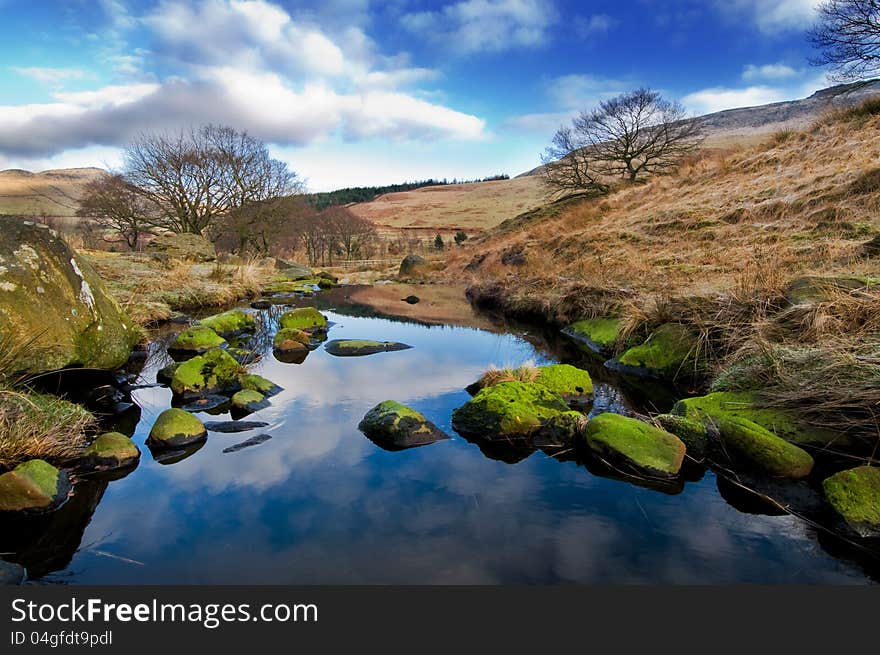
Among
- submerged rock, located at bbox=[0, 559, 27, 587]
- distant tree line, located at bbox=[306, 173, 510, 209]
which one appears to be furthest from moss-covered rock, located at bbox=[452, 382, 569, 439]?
distant tree line, located at bbox=[306, 173, 510, 209]

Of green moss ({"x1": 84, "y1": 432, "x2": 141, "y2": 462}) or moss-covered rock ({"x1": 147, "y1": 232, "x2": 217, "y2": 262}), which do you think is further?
moss-covered rock ({"x1": 147, "y1": 232, "x2": 217, "y2": 262})

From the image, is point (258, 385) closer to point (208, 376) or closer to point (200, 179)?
point (208, 376)

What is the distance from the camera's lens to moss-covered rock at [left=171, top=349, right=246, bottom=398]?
706 cm

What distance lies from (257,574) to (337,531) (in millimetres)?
693

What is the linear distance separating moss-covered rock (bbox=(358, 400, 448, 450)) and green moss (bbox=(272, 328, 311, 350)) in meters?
5.01

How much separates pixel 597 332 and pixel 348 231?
111 ft

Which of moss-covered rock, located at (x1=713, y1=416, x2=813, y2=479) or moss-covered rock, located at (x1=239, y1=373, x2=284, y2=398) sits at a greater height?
moss-covered rock, located at (x1=713, y1=416, x2=813, y2=479)

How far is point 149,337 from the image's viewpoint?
11.1m

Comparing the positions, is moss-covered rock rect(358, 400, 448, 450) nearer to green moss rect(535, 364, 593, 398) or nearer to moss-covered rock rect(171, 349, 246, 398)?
green moss rect(535, 364, 593, 398)

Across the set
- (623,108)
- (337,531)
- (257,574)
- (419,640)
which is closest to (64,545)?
(257,574)

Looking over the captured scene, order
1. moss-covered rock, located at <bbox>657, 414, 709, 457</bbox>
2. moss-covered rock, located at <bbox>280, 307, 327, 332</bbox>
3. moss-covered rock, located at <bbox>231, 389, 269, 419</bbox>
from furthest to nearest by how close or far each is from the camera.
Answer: moss-covered rock, located at <bbox>280, 307, 327, 332</bbox>, moss-covered rock, located at <bbox>231, 389, 269, 419</bbox>, moss-covered rock, located at <bbox>657, 414, 709, 457</bbox>

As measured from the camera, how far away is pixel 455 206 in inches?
3406

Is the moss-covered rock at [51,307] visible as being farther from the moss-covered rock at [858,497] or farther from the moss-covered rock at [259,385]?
the moss-covered rock at [858,497]

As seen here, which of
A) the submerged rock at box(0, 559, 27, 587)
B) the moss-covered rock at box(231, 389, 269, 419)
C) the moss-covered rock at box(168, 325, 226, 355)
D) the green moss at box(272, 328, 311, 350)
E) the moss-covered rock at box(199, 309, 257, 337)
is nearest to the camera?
the submerged rock at box(0, 559, 27, 587)
